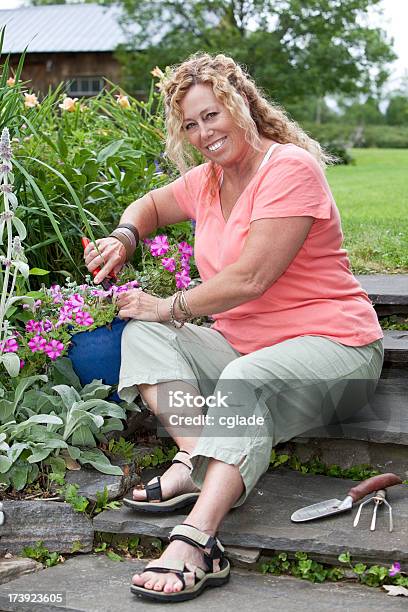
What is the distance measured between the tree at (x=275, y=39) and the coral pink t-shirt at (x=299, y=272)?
16.1 meters

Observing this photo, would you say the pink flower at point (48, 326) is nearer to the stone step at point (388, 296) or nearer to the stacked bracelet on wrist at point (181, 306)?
the stacked bracelet on wrist at point (181, 306)

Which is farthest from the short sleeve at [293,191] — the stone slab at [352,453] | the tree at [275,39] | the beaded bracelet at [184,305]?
the tree at [275,39]

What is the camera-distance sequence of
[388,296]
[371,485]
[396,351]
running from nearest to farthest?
1. [371,485]
2. [396,351]
3. [388,296]

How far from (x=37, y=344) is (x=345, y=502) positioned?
38.4 inches

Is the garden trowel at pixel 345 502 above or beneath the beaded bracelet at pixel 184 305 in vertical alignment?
beneath

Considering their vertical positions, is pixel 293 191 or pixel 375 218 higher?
pixel 293 191

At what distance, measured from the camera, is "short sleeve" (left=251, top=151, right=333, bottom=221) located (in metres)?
2.40

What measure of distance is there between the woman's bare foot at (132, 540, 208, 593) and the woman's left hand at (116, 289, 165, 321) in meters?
0.68

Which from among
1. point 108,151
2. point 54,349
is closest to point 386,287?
point 108,151

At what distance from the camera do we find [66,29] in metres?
22.8

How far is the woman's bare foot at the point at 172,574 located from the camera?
2033mm

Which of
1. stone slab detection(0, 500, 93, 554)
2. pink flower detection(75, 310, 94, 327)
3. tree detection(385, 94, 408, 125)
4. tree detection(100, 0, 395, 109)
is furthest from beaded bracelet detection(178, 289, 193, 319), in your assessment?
tree detection(385, 94, 408, 125)

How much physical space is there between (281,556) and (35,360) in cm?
96

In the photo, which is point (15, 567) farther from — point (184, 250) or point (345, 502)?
point (184, 250)
